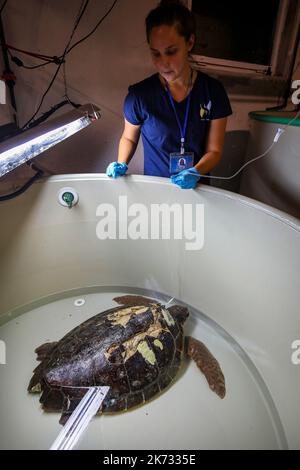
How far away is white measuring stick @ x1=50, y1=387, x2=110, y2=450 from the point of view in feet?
2.49

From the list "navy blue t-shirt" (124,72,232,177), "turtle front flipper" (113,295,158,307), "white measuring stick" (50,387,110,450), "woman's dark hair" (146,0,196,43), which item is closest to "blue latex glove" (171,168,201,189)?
"navy blue t-shirt" (124,72,232,177)

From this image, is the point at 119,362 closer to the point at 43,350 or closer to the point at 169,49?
the point at 43,350

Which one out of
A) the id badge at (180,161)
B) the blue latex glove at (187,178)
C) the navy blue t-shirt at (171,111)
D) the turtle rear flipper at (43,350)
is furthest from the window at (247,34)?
the turtle rear flipper at (43,350)

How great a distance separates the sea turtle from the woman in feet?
1.73

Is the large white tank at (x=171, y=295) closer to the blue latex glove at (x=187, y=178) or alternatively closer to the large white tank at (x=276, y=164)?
the blue latex glove at (x=187, y=178)

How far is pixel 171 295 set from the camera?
3.92ft

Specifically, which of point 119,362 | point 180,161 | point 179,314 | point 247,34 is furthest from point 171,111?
point 247,34

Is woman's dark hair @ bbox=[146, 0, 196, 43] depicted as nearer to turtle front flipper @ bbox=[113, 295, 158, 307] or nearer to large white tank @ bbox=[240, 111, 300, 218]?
large white tank @ bbox=[240, 111, 300, 218]

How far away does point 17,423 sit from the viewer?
2.56 ft

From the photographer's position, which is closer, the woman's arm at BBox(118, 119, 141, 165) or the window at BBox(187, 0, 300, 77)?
the woman's arm at BBox(118, 119, 141, 165)

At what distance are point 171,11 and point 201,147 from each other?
454 millimetres

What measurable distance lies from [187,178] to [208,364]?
0.66 m
